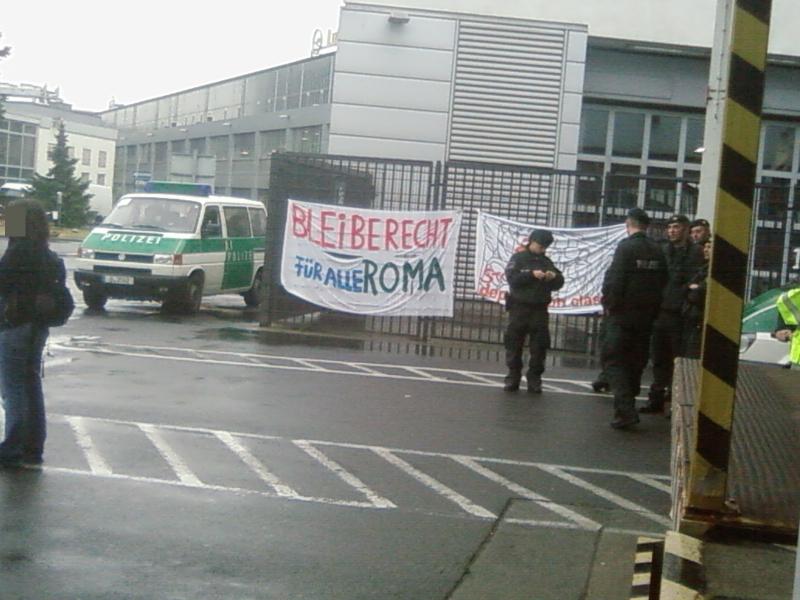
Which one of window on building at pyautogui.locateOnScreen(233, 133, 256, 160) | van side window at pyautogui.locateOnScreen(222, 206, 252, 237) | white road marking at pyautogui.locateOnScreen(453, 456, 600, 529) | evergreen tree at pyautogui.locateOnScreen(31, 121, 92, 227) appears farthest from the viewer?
window on building at pyautogui.locateOnScreen(233, 133, 256, 160)

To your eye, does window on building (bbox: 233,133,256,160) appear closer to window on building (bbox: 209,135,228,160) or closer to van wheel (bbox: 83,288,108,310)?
window on building (bbox: 209,135,228,160)

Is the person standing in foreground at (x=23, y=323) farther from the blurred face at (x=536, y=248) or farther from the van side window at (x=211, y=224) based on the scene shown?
the van side window at (x=211, y=224)

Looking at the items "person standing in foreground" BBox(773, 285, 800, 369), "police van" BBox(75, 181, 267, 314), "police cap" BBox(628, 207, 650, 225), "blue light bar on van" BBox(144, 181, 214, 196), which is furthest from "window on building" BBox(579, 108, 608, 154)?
"person standing in foreground" BBox(773, 285, 800, 369)

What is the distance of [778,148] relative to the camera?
1097 inches

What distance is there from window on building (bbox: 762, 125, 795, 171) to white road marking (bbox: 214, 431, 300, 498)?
2097cm

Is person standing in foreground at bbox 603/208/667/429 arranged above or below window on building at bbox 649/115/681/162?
below

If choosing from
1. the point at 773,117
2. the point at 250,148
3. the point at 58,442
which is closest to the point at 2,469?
the point at 58,442

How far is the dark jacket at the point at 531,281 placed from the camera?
12.7 meters

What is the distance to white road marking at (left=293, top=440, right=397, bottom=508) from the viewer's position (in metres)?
7.77

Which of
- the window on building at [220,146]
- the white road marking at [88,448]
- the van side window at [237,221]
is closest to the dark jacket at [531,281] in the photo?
the white road marking at [88,448]

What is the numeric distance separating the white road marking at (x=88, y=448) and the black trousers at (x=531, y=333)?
188 inches

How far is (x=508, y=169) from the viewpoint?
16766 mm

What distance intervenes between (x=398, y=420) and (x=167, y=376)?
117 inches

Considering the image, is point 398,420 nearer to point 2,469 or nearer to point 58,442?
point 58,442
